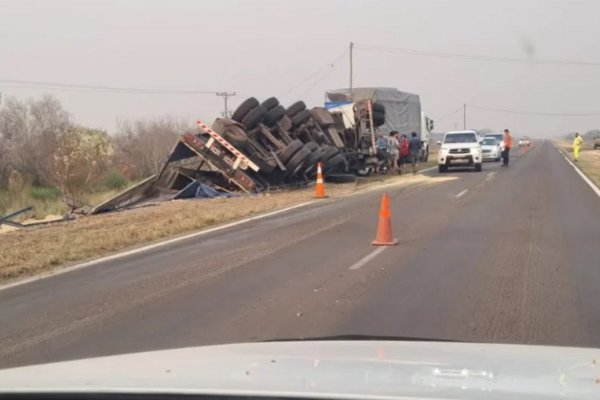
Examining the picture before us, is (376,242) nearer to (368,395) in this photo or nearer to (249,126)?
(368,395)

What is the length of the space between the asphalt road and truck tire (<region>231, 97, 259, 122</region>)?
9.62 meters

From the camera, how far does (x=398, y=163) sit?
36125 millimetres

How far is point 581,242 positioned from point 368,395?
33.7 feet

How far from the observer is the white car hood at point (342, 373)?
2.67m

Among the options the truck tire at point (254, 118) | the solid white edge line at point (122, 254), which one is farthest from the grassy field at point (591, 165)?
the solid white edge line at point (122, 254)

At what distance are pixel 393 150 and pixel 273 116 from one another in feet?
35.2

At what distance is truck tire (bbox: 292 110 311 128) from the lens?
26250 mm

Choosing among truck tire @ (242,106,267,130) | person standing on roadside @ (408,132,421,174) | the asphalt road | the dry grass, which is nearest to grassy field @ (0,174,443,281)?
the dry grass

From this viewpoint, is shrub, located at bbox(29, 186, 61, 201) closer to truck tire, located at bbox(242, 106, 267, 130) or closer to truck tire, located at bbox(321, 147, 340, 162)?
truck tire, located at bbox(242, 106, 267, 130)

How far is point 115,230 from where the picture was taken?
14945 mm

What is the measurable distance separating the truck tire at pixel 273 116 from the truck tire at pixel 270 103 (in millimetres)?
100

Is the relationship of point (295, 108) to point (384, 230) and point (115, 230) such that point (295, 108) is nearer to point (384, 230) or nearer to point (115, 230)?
point (115, 230)

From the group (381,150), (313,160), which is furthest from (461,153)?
(313,160)

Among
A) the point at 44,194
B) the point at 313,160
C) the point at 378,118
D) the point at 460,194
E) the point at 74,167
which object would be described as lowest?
the point at 44,194
